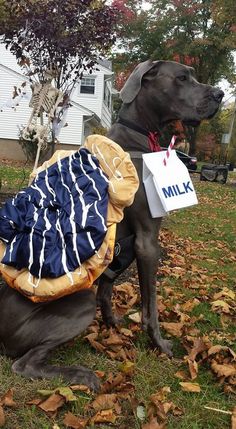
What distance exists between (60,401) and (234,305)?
2.50m

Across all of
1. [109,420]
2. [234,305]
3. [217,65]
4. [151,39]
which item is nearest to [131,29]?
[151,39]

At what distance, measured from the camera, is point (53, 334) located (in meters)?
2.66

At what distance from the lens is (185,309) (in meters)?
4.24

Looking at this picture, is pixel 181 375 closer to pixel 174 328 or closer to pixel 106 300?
pixel 174 328

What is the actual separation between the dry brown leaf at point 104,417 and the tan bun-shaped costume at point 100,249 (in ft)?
2.09

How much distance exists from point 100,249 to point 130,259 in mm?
640

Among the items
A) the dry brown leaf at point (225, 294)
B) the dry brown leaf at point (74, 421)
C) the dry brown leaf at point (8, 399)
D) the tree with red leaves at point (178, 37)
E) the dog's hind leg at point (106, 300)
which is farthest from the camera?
the tree with red leaves at point (178, 37)

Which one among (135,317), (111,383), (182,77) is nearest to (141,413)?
(111,383)

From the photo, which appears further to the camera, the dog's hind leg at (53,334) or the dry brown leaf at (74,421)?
the dog's hind leg at (53,334)

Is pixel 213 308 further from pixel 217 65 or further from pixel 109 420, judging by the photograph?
pixel 217 65

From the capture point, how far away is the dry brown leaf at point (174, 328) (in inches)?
141

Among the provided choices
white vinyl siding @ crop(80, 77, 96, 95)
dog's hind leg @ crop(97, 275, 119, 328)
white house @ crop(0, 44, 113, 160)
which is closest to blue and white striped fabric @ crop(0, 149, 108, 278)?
dog's hind leg @ crop(97, 275, 119, 328)

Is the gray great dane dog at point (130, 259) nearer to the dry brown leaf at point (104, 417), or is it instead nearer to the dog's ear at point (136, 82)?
the dog's ear at point (136, 82)

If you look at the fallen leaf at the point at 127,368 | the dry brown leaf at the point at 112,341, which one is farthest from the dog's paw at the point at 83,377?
the dry brown leaf at the point at 112,341
